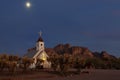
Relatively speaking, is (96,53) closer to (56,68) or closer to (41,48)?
(41,48)

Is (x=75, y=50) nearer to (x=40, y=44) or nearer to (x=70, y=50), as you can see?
(x=70, y=50)

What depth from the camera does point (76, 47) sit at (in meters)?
163

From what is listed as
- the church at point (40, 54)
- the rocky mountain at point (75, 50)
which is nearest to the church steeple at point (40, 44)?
the church at point (40, 54)

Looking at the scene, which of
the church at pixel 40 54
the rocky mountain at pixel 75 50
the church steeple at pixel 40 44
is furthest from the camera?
the rocky mountain at pixel 75 50

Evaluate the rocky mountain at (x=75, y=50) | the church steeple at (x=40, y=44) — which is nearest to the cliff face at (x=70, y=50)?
the rocky mountain at (x=75, y=50)

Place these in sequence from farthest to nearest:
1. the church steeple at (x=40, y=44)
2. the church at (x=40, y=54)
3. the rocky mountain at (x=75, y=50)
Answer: the rocky mountain at (x=75, y=50) → the church steeple at (x=40, y=44) → the church at (x=40, y=54)

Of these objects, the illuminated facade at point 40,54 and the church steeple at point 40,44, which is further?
the church steeple at point 40,44

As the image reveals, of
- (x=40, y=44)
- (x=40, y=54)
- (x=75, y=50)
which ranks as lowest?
(x=40, y=54)

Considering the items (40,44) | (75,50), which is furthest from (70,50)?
(40,44)

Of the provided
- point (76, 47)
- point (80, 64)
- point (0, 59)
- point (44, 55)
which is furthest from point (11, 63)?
point (76, 47)

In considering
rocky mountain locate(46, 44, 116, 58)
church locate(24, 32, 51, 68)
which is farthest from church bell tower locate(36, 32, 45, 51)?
rocky mountain locate(46, 44, 116, 58)

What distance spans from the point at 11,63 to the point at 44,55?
3171cm

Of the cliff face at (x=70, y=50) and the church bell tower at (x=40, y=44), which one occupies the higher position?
the cliff face at (x=70, y=50)

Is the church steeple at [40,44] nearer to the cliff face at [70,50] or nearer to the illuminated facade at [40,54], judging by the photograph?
the illuminated facade at [40,54]
